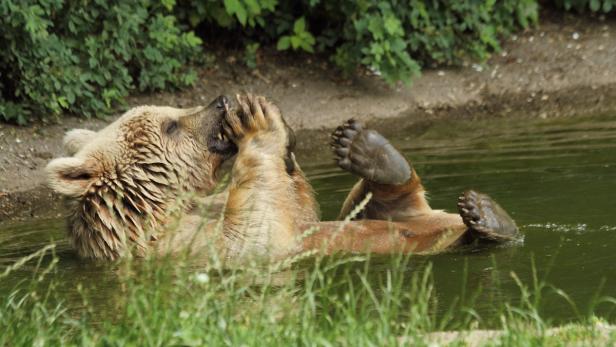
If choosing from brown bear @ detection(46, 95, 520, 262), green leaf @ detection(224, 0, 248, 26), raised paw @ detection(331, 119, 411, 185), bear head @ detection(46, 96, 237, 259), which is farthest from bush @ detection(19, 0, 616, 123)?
raised paw @ detection(331, 119, 411, 185)

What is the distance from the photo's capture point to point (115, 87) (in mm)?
10984

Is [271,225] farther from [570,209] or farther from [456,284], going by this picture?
[570,209]

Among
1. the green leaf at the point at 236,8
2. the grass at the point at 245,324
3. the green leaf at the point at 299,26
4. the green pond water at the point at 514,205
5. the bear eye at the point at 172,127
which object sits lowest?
the green pond water at the point at 514,205

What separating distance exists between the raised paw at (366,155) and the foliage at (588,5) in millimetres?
6961

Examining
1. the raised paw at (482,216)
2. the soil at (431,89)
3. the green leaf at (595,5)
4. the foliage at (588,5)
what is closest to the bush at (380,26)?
the soil at (431,89)

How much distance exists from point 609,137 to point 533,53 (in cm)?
354

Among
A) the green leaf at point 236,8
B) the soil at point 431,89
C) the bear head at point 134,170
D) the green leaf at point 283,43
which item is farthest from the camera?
the green leaf at point 283,43

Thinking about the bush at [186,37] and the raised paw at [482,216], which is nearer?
the raised paw at [482,216]

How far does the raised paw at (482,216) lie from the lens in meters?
6.38

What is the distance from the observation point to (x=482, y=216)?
6398 mm

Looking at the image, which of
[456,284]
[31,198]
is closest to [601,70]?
[31,198]

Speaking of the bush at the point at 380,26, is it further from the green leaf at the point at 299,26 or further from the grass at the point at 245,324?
the grass at the point at 245,324

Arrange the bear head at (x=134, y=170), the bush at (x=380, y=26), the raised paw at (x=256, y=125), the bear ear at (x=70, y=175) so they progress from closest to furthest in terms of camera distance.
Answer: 1. the bear ear at (x=70, y=175)
2. the bear head at (x=134, y=170)
3. the raised paw at (x=256, y=125)
4. the bush at (x=380, y=26)

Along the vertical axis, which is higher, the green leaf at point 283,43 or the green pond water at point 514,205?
the green leaf at point 283,43
